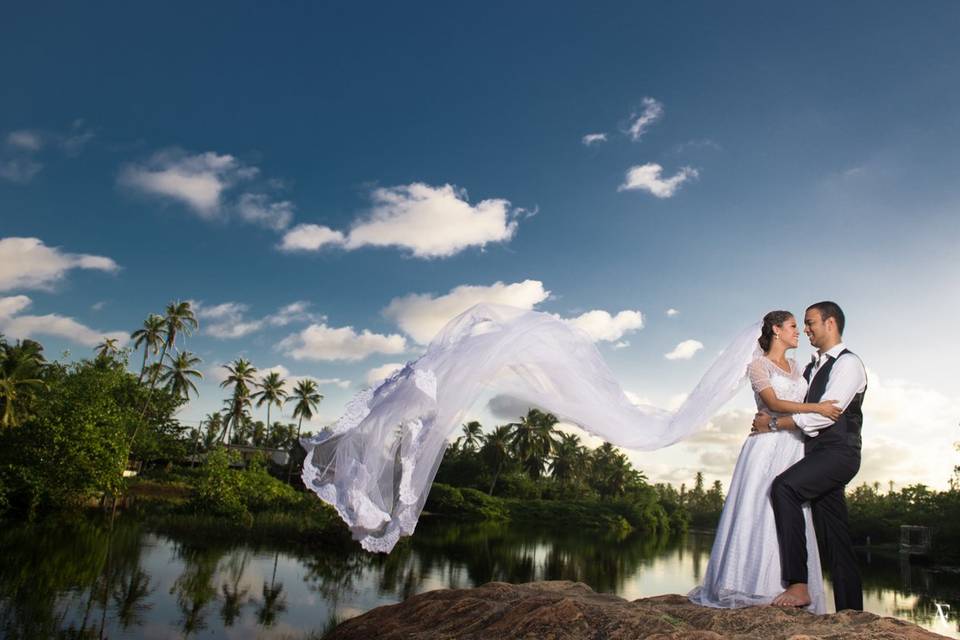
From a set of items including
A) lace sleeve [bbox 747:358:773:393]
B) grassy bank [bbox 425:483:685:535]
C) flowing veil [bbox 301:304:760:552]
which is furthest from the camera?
grassy bank [bbox 425:483:685:535]

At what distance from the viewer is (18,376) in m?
42.0

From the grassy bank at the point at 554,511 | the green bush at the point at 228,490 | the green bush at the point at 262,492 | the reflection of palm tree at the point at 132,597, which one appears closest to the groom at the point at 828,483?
the reflection of palm tree at the point at 132,597

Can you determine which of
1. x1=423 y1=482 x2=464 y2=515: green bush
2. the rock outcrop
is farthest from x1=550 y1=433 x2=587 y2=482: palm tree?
the rock outcrop

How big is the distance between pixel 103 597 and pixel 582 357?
13.7 meters

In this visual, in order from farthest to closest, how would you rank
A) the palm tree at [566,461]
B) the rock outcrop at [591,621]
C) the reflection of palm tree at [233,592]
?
the palm tree at [566,461] < the reflection of palm tree at [233,592] < the rock outcrop at [591,621]

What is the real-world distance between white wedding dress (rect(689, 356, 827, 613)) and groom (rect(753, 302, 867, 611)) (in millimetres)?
132

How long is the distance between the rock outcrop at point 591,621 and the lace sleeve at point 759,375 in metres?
1.66

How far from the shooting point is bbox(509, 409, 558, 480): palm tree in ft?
216

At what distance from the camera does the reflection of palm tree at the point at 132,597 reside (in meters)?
13.0

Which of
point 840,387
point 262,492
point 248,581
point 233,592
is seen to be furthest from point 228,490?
point 840,387

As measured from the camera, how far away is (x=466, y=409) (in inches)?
233

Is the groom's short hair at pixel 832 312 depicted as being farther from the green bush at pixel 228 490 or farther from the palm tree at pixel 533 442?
the palm tree at pixel 533 442

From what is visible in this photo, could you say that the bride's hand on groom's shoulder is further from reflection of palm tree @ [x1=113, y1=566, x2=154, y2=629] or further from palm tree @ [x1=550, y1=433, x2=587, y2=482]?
palm tree @ [x1=550, y1=433, x2=587, y2=482]

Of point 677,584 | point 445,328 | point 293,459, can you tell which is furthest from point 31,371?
point 445,328
